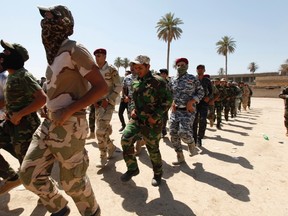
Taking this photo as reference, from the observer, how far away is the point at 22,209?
125 inches

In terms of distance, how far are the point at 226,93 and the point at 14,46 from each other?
402 inches

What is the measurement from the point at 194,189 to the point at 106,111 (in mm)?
2100

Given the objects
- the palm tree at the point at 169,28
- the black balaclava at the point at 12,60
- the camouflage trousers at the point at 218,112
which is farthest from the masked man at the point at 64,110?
the palm tree at the point at 169,28

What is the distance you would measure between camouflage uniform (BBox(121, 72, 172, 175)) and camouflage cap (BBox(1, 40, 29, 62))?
1621 mm

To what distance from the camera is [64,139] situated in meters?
2.20

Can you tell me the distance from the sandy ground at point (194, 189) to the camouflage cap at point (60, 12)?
2.31 meters

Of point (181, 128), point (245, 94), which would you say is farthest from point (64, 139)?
point (245, 94)

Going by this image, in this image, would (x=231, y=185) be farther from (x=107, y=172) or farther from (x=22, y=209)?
(x=22, y=209)

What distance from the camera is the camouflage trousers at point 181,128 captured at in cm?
478

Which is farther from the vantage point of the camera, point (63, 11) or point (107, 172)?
point (107, 172)

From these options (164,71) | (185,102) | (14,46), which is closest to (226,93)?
(164,71)

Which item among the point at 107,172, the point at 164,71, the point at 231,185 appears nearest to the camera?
the point at 231,185

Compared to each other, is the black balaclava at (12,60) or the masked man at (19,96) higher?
the black balaclava at (12,60)

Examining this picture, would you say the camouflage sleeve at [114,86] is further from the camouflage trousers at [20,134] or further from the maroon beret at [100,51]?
the camouflage trousers at [20,134]
